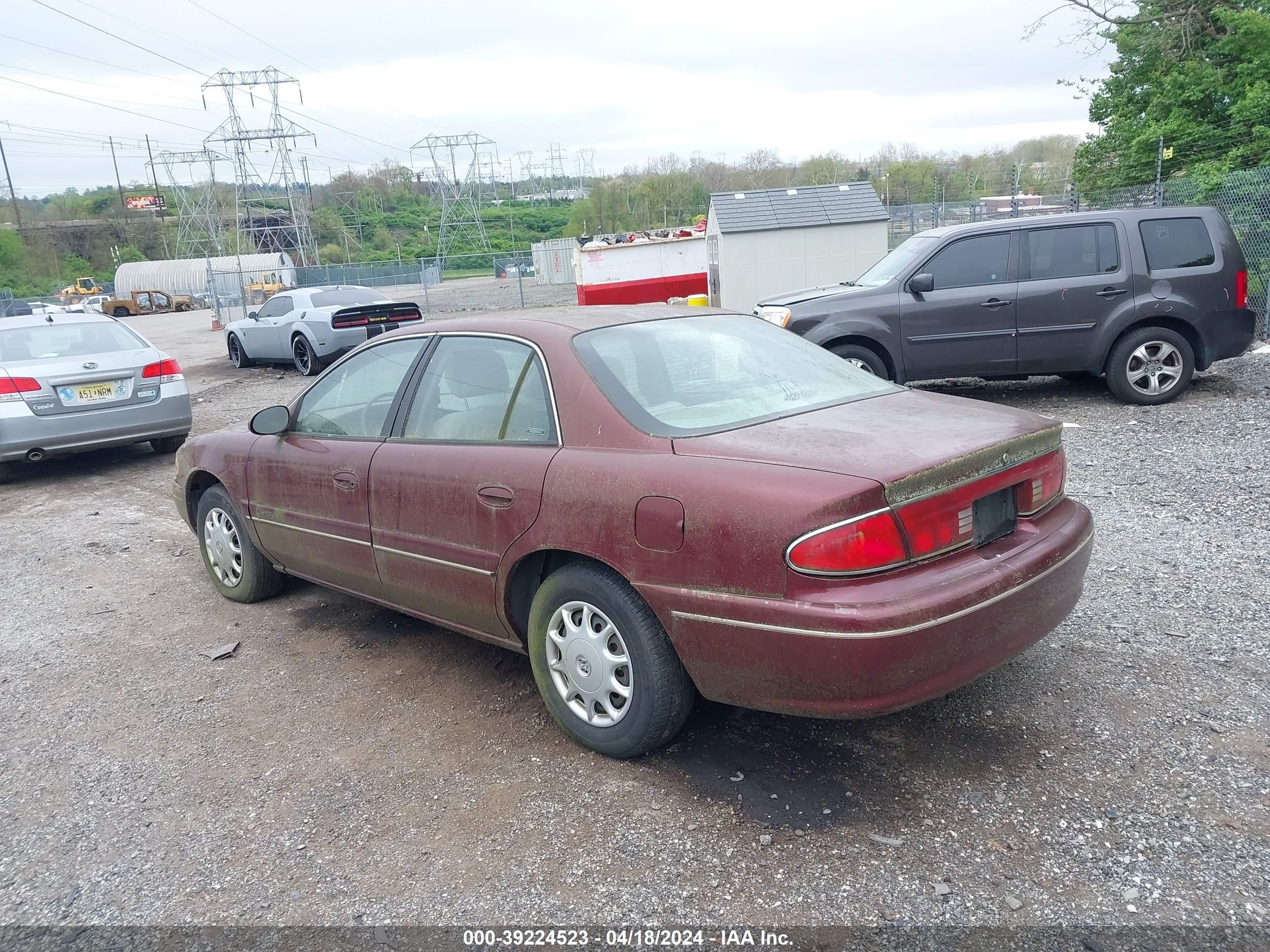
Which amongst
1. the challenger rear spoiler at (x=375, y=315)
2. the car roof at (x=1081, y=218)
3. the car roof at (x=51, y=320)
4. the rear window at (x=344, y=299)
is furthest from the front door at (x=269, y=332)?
the car roof at (x=1081, y=218)

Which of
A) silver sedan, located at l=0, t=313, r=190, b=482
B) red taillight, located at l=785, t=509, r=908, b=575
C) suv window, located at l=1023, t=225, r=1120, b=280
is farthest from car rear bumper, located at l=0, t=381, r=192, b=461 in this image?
suv window, located at l=1023, t=225, r=1120, b=280

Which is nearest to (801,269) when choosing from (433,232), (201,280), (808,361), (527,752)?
(808,361)

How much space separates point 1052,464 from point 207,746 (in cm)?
339

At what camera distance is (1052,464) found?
345cm

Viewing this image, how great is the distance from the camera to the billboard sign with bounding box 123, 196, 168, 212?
3942 inches

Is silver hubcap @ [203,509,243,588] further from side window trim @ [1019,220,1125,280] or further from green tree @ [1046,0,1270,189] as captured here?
green tree @ [1046,0,1270,189]

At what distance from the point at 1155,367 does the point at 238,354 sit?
16.2 m

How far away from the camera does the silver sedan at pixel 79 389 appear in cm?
831

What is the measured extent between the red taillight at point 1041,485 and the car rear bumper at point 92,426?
8216mm

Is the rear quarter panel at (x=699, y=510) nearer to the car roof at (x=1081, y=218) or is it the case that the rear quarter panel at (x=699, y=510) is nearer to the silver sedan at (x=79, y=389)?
the silver sedan at (x=79, y=389)

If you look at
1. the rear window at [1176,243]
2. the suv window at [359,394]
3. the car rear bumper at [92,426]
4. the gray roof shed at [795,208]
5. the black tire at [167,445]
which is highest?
the gray roof shed at [795,208]

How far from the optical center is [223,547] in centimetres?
529

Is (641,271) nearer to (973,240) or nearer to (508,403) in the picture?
(973,240)

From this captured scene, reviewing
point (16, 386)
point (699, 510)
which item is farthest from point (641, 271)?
point (699, 510)
